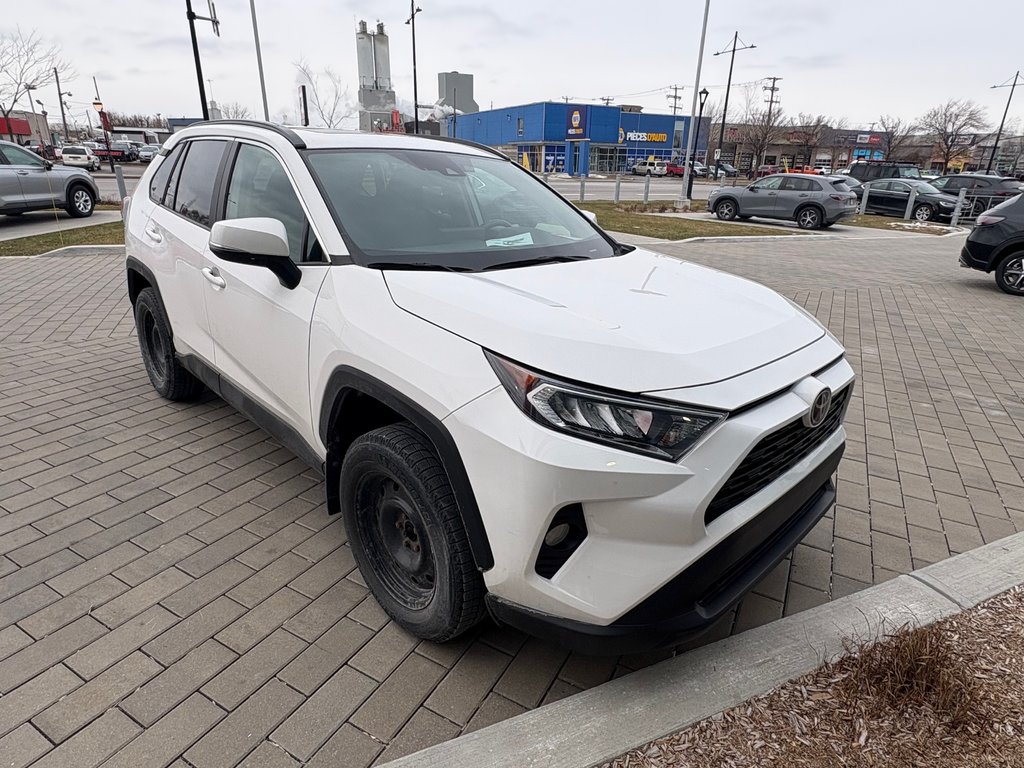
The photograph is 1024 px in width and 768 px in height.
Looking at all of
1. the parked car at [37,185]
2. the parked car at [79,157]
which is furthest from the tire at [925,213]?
the parked car at [79,157]

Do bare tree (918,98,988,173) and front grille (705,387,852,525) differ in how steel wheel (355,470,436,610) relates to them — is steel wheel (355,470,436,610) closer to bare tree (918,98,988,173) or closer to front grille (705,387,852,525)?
front grille (705,387,852,525)

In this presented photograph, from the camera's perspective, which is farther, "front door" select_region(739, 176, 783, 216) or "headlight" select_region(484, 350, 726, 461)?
"front door" select_region(739, 176, 783, 216)

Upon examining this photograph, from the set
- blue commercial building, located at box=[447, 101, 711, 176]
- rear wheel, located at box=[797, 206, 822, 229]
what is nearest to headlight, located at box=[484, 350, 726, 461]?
rear wheel, located at box=[797, 206, 822, 229]

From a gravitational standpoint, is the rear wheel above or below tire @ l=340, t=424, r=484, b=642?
below

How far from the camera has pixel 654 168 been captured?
183 ft

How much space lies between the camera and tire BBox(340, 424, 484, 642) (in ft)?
6.42

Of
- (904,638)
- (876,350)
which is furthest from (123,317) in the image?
(876,350)

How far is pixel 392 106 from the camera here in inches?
1729

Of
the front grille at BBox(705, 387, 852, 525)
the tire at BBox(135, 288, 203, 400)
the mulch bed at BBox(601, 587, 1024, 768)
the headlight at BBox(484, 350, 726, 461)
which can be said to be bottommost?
the mulch bed at BBox(601, 587, 1024, 768)

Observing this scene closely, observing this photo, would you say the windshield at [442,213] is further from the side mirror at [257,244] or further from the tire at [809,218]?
the tire at [809,218]

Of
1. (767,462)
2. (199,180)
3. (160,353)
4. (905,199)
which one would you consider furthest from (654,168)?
(767,462)

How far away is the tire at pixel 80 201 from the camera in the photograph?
46.6 ft

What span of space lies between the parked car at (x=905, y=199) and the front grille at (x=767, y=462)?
2344 cm

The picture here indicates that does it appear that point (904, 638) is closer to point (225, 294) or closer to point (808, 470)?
point (808, 470)
